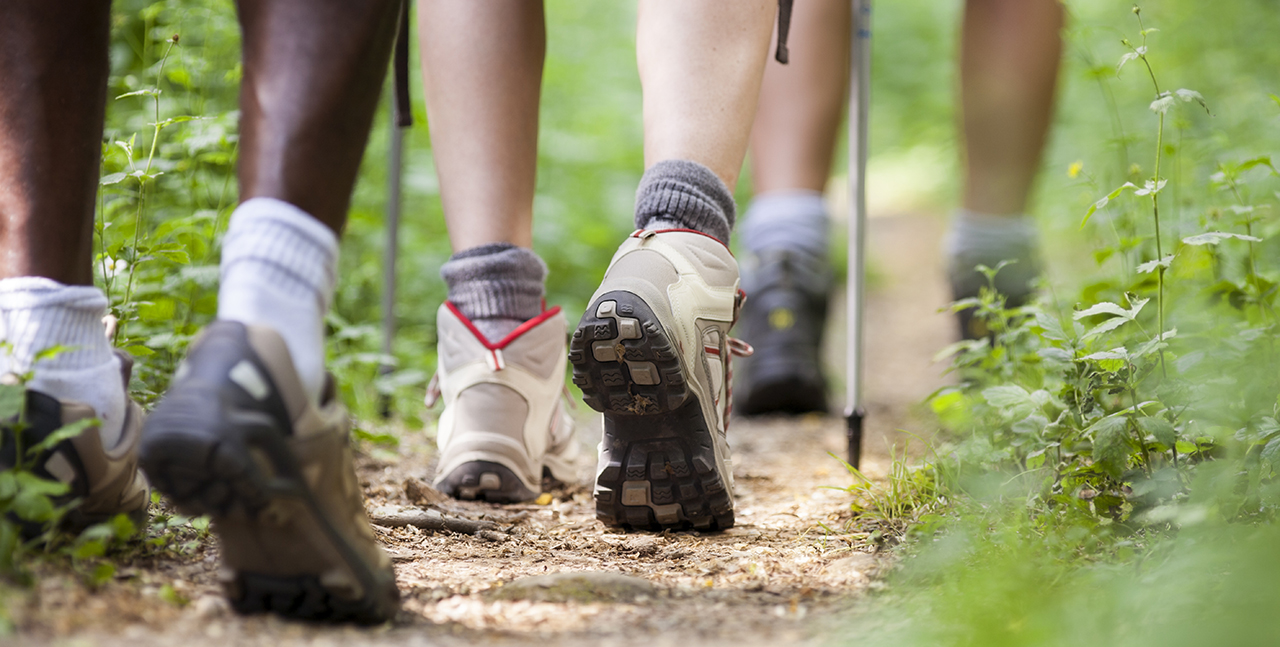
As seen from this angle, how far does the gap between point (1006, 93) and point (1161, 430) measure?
56.9 inches

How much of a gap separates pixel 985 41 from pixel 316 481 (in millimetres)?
2080

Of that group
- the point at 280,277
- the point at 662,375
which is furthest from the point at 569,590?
the point at 280,277

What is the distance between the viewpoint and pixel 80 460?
94cm

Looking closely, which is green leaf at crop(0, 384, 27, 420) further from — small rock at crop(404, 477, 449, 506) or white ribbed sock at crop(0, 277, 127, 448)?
small rock at crop(404, 477, 449, 506)

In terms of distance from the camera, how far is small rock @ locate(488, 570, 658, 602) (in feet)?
3.18

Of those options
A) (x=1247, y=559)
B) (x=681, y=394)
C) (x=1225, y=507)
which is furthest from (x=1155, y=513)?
(x=681, y=394)

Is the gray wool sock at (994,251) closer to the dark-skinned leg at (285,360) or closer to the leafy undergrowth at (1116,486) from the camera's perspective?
the leafy undergrowth at (1116,486)

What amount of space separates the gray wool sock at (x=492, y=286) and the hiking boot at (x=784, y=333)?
1.16m

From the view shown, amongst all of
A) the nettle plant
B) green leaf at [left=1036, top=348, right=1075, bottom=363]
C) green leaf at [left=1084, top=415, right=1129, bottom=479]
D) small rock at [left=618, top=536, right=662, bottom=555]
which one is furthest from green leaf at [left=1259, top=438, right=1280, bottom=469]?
small rock at [left=618, top=536, right=662, bottom=555]

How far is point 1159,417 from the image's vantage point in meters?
1.15

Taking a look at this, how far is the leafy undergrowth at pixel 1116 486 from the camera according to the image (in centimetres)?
79

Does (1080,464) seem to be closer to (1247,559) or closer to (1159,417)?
(1159,417)

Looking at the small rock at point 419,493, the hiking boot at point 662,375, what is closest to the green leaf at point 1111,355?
the hiking boot at point 662,375

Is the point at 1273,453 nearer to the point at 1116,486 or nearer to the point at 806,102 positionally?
the point at 1116,486
